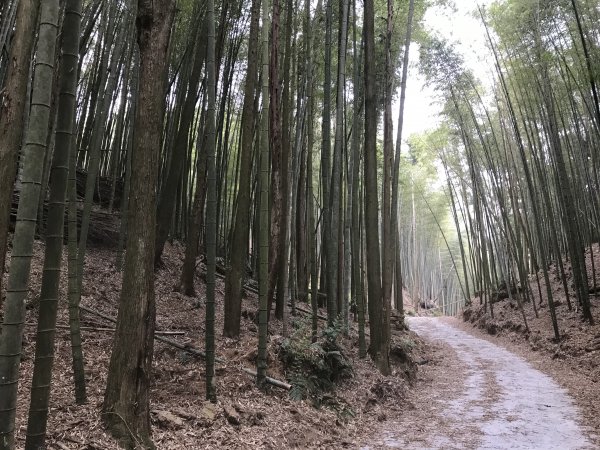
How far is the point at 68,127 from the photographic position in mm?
1725

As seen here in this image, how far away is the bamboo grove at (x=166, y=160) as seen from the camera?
67.9 inches

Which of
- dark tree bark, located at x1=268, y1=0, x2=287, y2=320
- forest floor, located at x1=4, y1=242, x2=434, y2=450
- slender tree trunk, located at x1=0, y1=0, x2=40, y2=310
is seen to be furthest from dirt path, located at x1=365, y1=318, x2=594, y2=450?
slender tree trunk, located at x1=0, y1=0, x2=40, y2=310

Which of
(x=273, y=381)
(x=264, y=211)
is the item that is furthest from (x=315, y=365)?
(x=264, y=211)

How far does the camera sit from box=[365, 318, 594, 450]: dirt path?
310 centimetres

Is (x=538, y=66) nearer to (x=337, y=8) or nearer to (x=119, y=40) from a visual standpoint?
(x=337, y=8)

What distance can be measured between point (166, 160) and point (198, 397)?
12.4 feet

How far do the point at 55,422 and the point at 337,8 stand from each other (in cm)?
547

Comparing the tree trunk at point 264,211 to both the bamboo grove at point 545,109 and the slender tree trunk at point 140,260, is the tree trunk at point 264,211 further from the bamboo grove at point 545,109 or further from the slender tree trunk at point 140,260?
the bamboo grove at point 545,109

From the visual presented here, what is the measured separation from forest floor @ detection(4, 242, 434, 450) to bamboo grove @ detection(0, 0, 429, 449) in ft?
0.54

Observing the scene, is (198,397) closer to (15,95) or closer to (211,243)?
(211,243)

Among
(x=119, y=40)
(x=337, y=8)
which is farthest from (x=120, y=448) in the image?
(x=337, y=8)

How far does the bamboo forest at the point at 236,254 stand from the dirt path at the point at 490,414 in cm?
3

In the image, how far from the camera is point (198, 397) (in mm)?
2885

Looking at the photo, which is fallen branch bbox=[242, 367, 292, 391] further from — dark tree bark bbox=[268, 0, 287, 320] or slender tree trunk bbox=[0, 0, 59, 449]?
slender tree trunk bbox=[0, 0, 59, 449]
